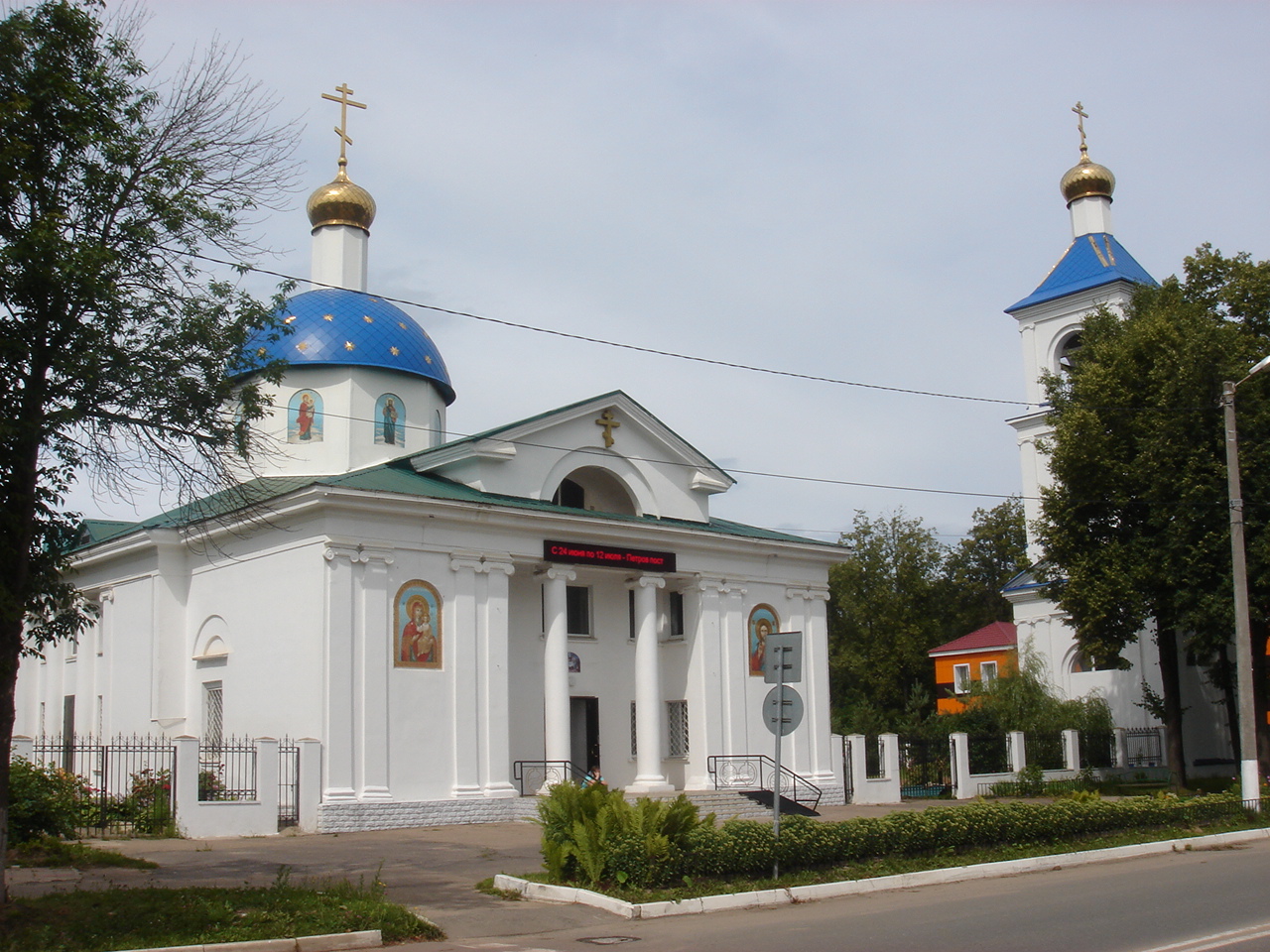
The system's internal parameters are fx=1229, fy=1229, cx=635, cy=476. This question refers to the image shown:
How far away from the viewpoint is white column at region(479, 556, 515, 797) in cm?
2347

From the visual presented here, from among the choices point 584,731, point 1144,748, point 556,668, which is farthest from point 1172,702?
point 556,668

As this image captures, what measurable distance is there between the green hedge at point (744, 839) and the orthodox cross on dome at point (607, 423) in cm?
1314

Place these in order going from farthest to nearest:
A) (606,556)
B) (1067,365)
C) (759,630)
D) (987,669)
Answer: (987,669), (1067,365), (759,630), (606,556)

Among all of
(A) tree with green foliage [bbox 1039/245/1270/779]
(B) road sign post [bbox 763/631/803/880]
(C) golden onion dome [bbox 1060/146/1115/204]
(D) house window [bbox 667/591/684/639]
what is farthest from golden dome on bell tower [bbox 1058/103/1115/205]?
(B) road sign post [bbox 763/631/803/880]

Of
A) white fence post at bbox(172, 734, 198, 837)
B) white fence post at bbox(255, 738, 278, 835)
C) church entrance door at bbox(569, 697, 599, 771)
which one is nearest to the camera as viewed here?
white fence post at bbox(172, 734, 198, 837)

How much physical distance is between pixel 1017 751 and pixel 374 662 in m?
17.9

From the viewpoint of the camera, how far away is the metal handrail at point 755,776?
2694 cm

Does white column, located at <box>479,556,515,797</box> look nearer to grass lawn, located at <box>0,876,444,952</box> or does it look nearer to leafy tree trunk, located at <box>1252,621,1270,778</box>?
grass lawn, located at <box>0,876,444,952</box>

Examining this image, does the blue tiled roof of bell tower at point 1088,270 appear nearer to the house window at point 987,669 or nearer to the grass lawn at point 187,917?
the house window at point 987,669

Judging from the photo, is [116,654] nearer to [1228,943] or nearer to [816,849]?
[816,849]

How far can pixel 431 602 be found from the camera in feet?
76.4

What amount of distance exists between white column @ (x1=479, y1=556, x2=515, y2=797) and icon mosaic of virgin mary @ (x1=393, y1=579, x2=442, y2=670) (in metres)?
1.08

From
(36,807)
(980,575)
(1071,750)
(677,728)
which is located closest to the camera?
(36,807)

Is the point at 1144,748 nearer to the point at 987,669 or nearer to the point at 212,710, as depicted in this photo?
the point at 987,669
